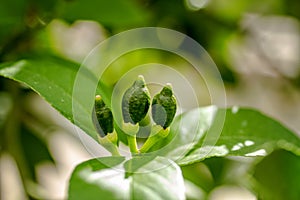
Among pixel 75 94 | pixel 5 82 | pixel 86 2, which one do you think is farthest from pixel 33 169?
pixel 75 94

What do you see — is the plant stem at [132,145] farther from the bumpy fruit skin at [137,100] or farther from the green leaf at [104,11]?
the green leaf at [104,11]

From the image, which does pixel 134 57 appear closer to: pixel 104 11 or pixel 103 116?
pixel 104 11

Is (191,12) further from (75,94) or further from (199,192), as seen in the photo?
(75,94)

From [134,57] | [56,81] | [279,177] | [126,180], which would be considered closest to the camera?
[126,180]

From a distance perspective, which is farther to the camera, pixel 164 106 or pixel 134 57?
pixel 134 57

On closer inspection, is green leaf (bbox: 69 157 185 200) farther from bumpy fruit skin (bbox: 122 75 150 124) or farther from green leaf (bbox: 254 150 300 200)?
green leaf (bbox: 254 150 300 200)

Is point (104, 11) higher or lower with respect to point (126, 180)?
higher

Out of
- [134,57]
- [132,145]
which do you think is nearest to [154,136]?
[132,145]
